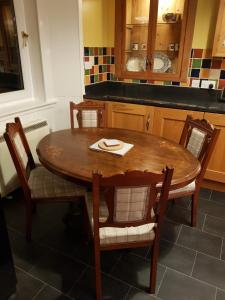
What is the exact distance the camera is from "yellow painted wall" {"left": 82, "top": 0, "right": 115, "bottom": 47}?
270 centimetres

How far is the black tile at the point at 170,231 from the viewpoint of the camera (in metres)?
1.88

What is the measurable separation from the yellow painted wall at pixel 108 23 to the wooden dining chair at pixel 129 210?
2.06 metres

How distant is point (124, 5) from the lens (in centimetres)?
279

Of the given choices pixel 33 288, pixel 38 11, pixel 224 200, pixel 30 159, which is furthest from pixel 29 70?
pixel 224 200

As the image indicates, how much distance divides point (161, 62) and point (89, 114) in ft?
3.91

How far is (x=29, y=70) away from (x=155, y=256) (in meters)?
2.10

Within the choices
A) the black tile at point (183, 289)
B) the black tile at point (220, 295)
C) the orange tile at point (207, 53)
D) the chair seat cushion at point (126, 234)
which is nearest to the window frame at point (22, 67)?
the chair seat cushion at point (126, 234)

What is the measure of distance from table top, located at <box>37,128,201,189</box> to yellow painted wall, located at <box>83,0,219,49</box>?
1406 millimetres

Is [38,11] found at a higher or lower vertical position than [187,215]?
higher

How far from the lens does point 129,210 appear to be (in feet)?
3.89

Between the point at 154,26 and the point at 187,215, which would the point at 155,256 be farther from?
the point at 154,26

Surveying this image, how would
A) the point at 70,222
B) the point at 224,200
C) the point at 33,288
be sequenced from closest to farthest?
the point at 33,288
the point at 70,222
the point at 224,200

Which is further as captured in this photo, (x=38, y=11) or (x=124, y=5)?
(x=124, y=5)

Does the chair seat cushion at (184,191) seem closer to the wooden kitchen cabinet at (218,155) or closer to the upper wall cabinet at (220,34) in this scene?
the wooden kitchen cabinet at (218,155)
